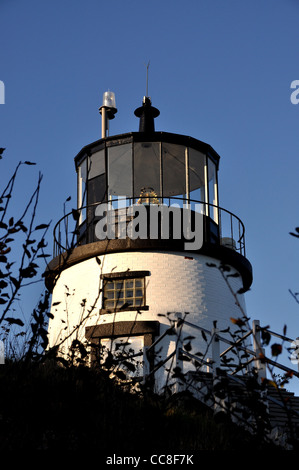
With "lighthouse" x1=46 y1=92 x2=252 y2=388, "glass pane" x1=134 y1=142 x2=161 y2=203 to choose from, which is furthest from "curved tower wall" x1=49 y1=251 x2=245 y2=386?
"glass pane" x1=134 y1=142 x2=161 y2=203

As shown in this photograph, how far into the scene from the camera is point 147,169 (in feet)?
64.0

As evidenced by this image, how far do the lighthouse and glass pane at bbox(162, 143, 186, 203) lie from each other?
2.0 inches

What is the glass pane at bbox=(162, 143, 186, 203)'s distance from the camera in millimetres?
18234

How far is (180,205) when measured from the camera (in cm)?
1734

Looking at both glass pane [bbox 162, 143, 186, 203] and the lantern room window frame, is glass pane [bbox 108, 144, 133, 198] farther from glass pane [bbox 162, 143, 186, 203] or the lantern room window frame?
glass pane [bbox 162, 143, 186, 203]

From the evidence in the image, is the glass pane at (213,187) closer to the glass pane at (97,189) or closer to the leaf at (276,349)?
the glass pane at (97,189)

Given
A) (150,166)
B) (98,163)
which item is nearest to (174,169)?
(150,166)

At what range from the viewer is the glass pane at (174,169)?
718 inches

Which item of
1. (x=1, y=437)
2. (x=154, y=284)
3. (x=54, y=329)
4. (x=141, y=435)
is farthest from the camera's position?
(x=54, y=329)

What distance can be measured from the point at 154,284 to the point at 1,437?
395 inches

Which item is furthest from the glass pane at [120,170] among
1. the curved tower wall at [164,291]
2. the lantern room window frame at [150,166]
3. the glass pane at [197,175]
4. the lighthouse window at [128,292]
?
the lighthouse window at [128,292]

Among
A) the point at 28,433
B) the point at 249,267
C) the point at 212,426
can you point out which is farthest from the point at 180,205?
the point at 28,433

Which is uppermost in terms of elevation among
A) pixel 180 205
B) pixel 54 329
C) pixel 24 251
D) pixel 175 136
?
pixel 175 136

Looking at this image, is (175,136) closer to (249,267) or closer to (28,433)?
(249,267)
